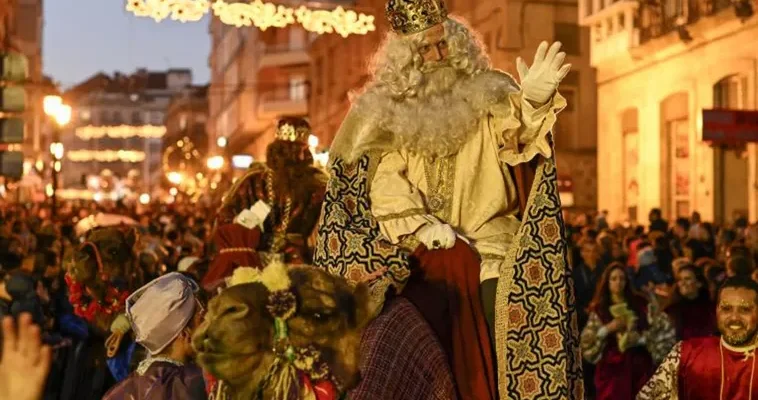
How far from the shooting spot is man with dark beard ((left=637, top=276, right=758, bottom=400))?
23.3ft

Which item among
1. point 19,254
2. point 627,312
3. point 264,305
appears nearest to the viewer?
point 264,305

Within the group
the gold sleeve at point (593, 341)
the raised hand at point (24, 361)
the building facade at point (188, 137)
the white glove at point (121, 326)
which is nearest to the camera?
the raised hand at point (24, 361)

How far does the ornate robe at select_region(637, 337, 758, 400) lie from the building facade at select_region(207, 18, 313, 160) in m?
47.3

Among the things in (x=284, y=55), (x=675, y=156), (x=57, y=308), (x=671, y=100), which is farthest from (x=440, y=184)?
(x=284, y=55)

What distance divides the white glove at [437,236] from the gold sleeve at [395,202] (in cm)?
5

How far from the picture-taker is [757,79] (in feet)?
76.7

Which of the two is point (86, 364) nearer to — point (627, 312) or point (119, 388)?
point (627, 312)

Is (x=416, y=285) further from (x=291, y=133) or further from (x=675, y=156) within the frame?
(x=675, y=156)

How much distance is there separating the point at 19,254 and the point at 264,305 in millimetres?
8844

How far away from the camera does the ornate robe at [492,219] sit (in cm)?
571

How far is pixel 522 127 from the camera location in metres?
5.89

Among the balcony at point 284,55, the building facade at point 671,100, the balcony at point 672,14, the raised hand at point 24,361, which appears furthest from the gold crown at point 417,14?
the balcony at point 284,55

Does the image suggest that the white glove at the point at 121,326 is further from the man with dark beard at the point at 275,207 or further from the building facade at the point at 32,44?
the building facade at the point at 32,44

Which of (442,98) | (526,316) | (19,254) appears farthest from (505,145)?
(19,254)
